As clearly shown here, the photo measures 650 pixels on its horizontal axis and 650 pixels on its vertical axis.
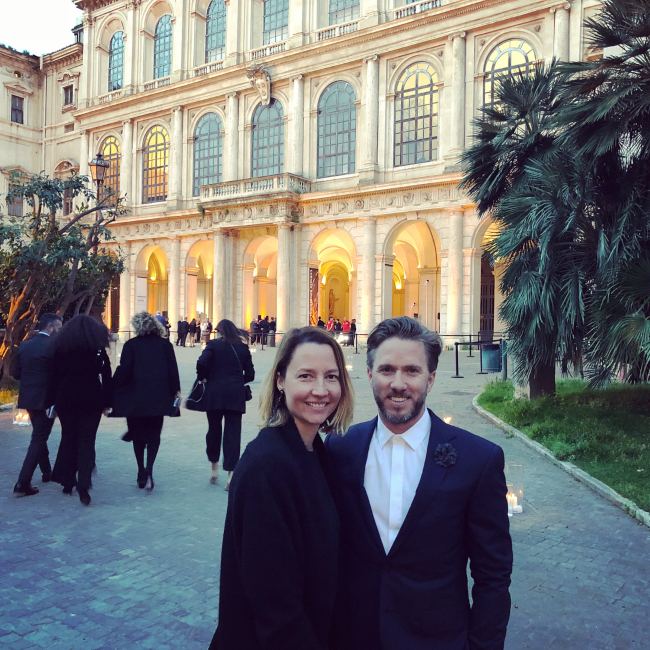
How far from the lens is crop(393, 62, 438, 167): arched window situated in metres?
29.5

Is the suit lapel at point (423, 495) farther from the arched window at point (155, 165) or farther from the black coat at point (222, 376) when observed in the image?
the arched window at point (155, 165)

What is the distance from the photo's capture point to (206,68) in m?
37.1

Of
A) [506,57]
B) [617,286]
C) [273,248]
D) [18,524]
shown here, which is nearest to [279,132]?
[273,248]

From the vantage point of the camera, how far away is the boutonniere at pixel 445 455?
2.11 meters

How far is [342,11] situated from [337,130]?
619cm

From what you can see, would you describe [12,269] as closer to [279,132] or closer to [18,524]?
[18,524]

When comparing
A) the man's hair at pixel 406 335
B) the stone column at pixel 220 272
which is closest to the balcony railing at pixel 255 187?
the stone column at pixel 220 272

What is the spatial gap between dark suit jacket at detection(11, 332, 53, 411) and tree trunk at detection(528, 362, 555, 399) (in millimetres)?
8036

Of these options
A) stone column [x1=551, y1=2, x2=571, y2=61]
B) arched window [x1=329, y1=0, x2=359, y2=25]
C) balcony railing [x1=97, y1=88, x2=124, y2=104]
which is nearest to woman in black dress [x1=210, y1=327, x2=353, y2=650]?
stone column [x1=551, y1=2, x2=571, y2=61]

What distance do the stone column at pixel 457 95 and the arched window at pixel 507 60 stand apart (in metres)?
1.03

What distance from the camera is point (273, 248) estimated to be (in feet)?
125

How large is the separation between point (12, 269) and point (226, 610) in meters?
14.0

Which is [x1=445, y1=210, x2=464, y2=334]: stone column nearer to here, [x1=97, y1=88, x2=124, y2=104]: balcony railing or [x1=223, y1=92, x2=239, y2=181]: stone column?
[x1=223, y1=92, x2=239, y2=181]: stone column

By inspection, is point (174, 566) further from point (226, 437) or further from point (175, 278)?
point (175, 278)
